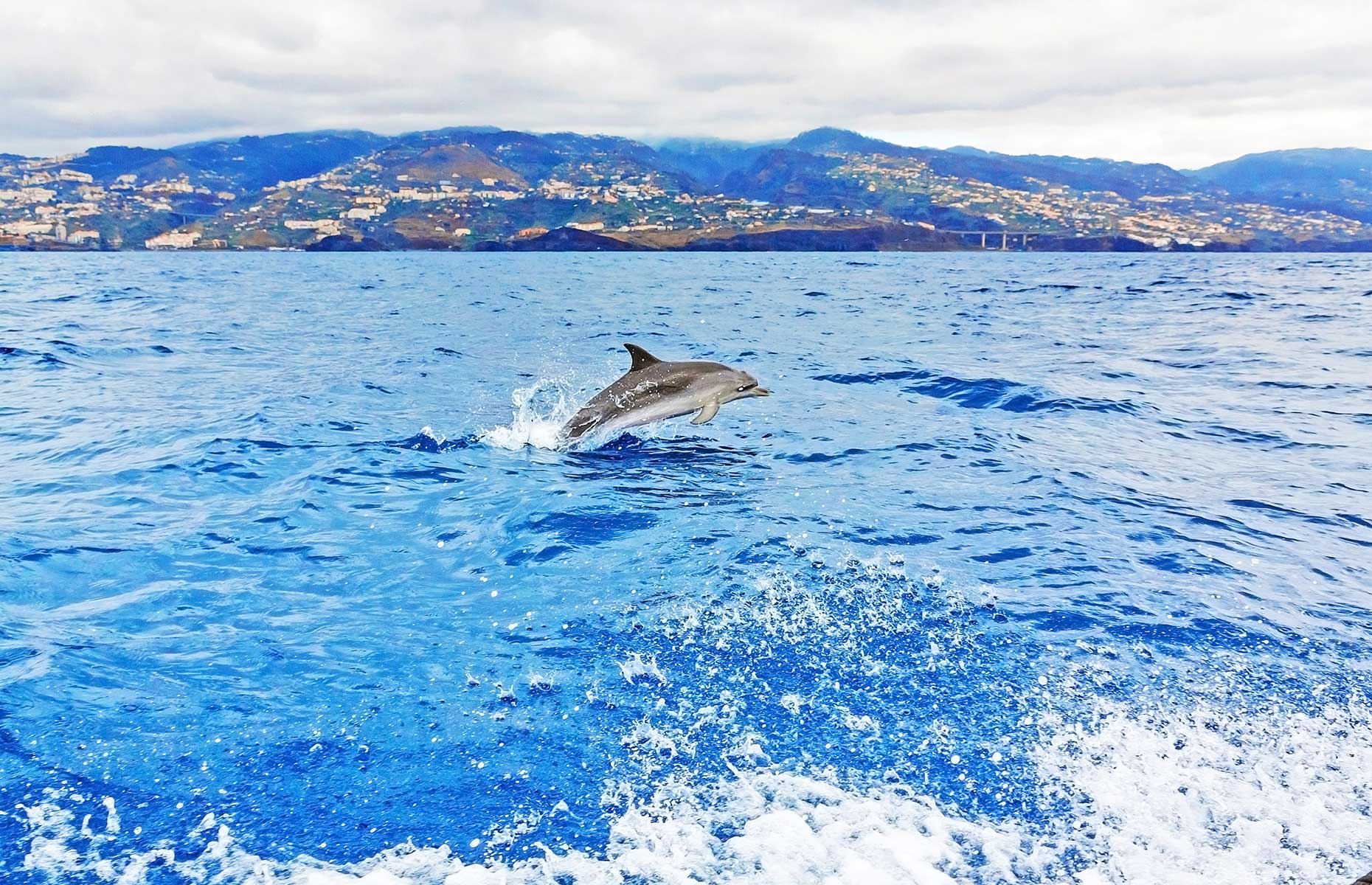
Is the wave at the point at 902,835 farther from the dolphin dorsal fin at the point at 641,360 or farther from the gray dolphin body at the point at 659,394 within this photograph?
the dolphin dorsal fin at the point at 641,360

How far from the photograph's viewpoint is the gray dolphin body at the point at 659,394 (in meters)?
14.8

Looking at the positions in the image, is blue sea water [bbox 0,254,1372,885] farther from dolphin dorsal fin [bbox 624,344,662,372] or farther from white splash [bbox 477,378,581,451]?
dolphin dorsal fin [bbox 624,344,662,372]

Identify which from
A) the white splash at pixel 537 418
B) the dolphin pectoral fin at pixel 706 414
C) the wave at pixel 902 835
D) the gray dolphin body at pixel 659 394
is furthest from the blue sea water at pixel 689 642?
the dolphin pectoral fin at pixel 706 414

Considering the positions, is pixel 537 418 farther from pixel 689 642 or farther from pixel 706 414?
pixel 689 642

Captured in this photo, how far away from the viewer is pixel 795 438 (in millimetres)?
15789

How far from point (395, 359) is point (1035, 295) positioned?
154ft

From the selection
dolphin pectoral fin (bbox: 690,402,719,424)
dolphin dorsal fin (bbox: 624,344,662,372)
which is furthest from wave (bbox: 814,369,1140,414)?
dolphin dorsal fin (bbox: 624,344,662,372)

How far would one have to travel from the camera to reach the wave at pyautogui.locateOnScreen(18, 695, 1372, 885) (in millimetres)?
4844

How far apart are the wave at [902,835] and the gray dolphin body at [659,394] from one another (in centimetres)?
926

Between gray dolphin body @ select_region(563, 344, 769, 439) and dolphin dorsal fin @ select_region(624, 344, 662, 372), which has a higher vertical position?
dolphin dorsal fin @ select_region(624, 344, 662, 372)

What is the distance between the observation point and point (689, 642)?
7543mm

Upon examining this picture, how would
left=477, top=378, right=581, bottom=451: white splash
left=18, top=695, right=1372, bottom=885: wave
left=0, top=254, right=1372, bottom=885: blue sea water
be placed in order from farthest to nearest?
1. left=477, top=378, right=581, bottom=451: white splash
2. left=0, top=254, right=1372, bottom=885: blue sea water
3. left=18, top=695, right=1372, bottom=885: wave

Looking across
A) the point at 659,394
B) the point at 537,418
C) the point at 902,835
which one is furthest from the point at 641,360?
the point at 902,835

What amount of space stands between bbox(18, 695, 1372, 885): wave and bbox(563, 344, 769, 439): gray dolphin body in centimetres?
926
